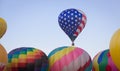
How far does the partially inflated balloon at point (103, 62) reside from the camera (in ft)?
33.7

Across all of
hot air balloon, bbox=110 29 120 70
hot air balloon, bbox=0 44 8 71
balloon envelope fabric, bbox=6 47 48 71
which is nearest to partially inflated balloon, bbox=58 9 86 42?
balloon envelope fabric, bbox=6 47 48 71

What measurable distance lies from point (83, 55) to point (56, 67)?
1.21 metres

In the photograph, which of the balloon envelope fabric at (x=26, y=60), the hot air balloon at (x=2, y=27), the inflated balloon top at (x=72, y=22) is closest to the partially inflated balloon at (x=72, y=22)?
the inflated balloon top at (x=72, y=22)

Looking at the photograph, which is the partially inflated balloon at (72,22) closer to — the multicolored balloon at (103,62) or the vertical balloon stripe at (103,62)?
the multicolored balloon at (103,62)

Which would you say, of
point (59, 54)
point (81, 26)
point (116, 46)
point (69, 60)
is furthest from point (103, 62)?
point (81, 26)

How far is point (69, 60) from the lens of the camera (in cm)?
1081

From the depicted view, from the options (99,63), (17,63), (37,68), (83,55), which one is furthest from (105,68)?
(17,63)

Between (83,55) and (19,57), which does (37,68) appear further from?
(83,55)

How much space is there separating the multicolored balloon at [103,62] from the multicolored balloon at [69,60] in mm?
294

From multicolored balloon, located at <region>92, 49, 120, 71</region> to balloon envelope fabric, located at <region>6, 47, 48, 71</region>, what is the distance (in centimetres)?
224

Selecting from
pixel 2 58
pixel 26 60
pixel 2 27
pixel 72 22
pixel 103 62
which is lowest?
pixel 103 62

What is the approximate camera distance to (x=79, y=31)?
1407cm

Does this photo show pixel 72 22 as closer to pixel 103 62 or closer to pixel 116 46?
pixel 103 62

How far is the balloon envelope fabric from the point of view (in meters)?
9.59
